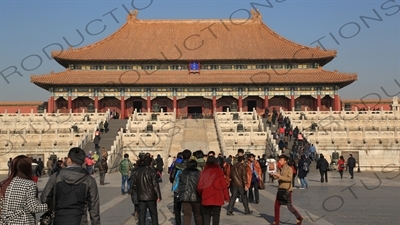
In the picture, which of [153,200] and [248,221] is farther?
[248,221]

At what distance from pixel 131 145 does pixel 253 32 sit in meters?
31.0

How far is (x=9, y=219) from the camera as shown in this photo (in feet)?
20.2

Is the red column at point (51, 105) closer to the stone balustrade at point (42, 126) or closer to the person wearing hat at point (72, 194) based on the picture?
the stone balustrade at point (42, 126)

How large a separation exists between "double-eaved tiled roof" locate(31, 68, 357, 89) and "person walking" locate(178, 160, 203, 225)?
4296 centimetres

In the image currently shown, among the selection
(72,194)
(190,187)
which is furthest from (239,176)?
(72,194)

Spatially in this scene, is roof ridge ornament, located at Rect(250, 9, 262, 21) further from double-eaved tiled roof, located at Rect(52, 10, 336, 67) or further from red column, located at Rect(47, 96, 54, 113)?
red column, located at Rect(47, 96, 54, 113)

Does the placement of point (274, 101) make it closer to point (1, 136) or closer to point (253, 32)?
point (253, 32)

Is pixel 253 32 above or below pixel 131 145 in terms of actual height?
above

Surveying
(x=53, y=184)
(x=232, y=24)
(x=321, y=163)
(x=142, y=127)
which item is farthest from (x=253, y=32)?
(x=53, y=184)

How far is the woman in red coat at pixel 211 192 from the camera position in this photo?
9172 mm

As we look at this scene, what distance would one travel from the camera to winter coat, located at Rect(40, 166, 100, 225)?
6.38 m

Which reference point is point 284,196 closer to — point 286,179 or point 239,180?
point 286,179

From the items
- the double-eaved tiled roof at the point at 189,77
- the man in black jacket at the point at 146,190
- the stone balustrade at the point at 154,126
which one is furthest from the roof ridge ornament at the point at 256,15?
the man in black jacket at the point at 146,190

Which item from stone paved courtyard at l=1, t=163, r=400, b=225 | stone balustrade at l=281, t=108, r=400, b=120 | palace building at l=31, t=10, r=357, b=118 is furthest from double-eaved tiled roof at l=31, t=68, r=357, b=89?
stone paved courtyard at l=1, t=163, r=400, b=225
